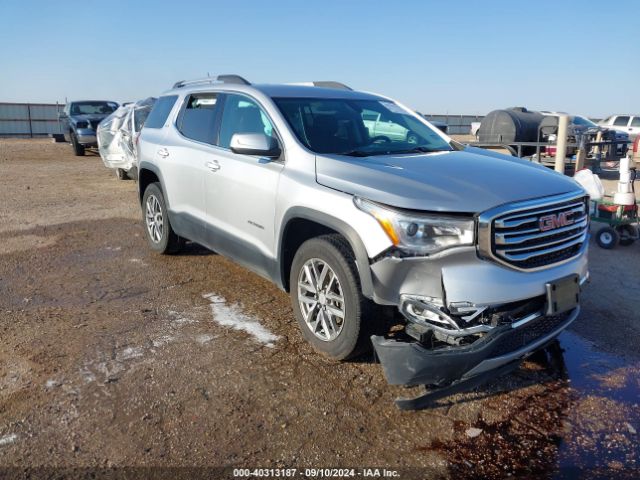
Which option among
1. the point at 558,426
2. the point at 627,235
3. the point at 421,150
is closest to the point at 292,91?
the point at 421,150

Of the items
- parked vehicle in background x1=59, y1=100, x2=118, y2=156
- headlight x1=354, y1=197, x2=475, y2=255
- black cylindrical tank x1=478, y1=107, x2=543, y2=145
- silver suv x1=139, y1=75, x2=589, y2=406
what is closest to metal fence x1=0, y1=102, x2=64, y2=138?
parked vehicle in background x1=59, y1=100, x2=118, y2=156

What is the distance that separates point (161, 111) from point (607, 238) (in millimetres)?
5810

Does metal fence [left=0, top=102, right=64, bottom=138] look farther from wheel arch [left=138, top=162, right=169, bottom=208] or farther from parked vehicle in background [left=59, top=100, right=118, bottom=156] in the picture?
wheel arch [left=138, top=162, right=169, bottom=208]

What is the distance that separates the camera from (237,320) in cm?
465

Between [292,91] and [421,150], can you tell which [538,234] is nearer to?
[421,150]

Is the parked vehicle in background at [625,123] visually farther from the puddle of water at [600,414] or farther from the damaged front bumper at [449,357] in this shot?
the damaged front bumper at [449,357]

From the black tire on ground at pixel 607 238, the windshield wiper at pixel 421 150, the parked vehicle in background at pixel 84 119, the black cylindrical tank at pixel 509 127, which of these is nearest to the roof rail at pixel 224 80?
the windshield wiper at pixel 421 150

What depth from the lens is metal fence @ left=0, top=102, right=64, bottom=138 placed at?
3109cm

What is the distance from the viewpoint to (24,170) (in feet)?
52.1

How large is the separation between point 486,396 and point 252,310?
7.14ft

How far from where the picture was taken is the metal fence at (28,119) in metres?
31.1

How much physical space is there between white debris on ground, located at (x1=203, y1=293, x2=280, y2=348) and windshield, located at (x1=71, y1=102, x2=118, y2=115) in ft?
57.2

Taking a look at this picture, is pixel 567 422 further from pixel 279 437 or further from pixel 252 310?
pixel 252 310

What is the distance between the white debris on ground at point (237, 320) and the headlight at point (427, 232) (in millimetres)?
1534
